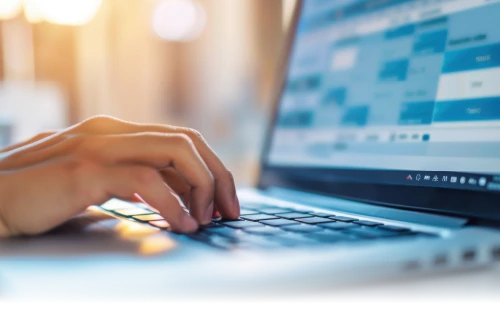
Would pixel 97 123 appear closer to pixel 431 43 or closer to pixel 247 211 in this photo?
pixel 247 211

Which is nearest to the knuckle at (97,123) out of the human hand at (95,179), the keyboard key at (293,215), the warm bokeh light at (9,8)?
the human hand at (95,179)

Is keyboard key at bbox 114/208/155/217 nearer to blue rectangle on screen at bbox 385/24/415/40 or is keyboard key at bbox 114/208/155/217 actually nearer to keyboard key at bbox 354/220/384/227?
keyboard key at bbox 354/220/384/227

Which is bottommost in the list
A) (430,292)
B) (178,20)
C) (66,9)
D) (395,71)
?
(430,292)

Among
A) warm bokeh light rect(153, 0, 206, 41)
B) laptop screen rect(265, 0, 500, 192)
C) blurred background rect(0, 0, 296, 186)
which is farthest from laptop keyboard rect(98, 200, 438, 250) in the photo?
warm bokeh light rect(153, 0, 206, 41)

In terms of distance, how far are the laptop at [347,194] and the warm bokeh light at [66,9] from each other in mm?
1692

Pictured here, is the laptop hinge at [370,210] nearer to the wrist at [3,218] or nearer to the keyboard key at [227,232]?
the keyboard key at [227,232]

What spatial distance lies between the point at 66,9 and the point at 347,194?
202 cm

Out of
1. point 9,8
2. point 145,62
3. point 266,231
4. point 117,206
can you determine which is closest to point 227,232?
point 266,231

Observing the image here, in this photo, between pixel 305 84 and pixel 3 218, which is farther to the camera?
pixel 305 84

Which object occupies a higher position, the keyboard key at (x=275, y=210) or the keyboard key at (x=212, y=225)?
the keyboard key at (x=275, y=210)

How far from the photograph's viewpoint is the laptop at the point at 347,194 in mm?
327

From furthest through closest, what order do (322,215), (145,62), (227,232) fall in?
(145,62), (322,215), (227,232)

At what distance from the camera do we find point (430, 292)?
366 millimetres
